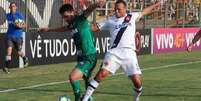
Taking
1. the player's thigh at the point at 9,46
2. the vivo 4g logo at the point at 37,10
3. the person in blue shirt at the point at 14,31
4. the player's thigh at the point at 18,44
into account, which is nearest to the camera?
the player's thigh at the point at 9,46

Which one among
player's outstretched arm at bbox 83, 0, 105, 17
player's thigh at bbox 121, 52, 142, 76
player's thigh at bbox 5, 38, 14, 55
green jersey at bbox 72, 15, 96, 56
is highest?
player's outstretched arm at bbox 83, 0, 105, 17

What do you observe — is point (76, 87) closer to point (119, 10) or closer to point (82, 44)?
point (82, 44)

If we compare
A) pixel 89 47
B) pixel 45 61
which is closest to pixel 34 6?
pixel 45 61

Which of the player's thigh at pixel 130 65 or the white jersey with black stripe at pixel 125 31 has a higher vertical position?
the white jersey with black stripe at pixel 125 31

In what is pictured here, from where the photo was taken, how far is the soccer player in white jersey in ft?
33.4

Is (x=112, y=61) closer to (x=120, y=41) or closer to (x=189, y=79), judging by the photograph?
(x=120, y=41)

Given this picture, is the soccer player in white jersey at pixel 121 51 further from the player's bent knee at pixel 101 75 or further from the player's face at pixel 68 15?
the player's face at pixel 68 15

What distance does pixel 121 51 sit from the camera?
1027 cm

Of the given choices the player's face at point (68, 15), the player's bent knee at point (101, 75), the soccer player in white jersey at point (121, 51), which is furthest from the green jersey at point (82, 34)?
the player's bent knee at point (101, 75)

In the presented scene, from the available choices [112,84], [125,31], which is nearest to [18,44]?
[112,84]

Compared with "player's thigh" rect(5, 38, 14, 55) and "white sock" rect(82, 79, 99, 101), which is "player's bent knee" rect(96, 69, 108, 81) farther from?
"player's thigh" rect(5, 38, 14, 55)

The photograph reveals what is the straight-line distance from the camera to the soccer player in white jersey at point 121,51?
10.2 meters

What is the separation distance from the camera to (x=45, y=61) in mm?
21281

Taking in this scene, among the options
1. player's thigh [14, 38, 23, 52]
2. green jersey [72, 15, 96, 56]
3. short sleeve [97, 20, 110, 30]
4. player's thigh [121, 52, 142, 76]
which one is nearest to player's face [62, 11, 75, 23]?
green jersey [72, 15, 96, 56]
